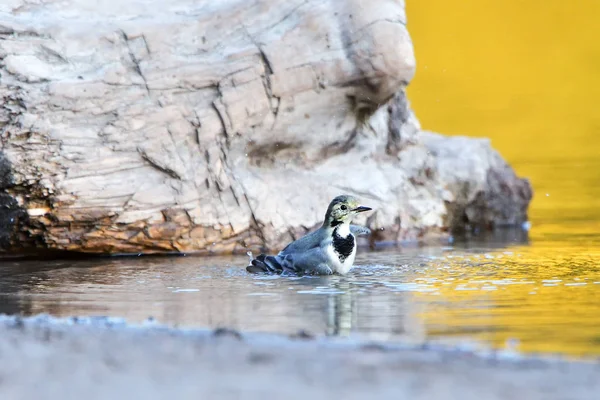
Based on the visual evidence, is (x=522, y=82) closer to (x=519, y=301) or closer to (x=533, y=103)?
(x=533, y=103)

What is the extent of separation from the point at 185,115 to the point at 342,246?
2276 mm

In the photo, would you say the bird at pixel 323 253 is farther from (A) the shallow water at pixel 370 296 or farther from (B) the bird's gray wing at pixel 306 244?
(A) the shallow water at pixel 370 296

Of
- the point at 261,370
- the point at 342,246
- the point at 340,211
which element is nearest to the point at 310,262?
the point at 342,246

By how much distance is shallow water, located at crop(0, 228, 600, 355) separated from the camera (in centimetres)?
504

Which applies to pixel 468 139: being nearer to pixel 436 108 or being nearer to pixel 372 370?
pixel 436 108

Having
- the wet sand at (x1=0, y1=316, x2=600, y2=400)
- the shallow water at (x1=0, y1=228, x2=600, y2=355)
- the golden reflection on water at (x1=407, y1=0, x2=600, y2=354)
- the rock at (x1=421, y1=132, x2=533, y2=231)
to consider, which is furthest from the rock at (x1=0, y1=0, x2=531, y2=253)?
the wet sand at (x1=0, y1=316, x2=600, y2=400)

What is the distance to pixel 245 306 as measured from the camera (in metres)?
6.00

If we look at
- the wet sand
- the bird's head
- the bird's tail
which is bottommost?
the wet sand

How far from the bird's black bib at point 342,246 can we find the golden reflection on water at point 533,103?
931mm

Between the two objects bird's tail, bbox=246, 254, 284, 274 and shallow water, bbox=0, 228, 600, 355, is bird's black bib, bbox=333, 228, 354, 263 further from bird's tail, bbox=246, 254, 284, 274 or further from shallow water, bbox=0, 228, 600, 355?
bird's tail, bbox=246, 254, 284, 274

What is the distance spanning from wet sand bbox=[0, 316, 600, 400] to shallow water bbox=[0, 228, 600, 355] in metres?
0.46

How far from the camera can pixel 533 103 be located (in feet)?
62.0

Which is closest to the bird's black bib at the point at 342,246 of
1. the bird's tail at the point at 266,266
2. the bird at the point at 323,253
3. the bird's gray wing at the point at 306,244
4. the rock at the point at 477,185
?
the bird at the point at 323,253

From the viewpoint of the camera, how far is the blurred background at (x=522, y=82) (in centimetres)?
1522
